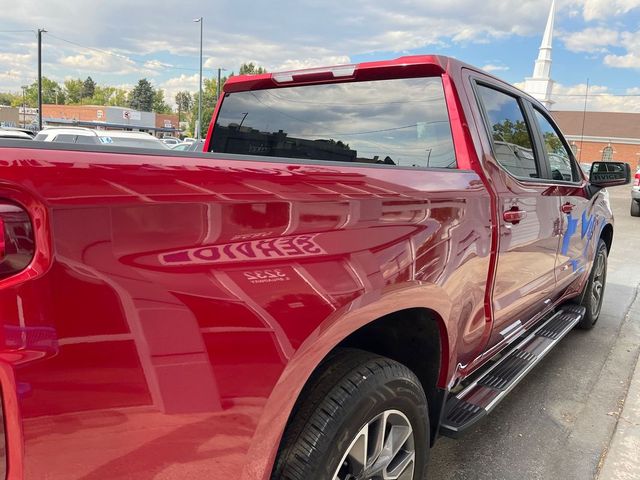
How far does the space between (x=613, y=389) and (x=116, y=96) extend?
4627 inches

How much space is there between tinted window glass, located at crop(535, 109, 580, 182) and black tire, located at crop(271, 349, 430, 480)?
93.3 inches

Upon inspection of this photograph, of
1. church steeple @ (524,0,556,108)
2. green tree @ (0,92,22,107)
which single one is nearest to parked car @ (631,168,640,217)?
church steeple @ (524,0,556,108)

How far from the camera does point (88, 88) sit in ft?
389

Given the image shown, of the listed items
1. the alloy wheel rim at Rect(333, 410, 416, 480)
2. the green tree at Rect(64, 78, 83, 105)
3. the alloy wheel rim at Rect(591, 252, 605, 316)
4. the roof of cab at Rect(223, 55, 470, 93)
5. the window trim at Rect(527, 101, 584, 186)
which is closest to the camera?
the alloy wheel rim at Rect(333, 410, 416, 480)

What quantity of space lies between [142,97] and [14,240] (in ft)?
370

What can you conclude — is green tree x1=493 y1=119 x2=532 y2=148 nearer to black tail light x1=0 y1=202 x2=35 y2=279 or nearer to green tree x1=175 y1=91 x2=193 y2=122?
black tail light x1=0 y1=202 x2=35 y2=279

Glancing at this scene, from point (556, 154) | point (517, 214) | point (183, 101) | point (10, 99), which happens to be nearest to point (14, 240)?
point (517, 214)

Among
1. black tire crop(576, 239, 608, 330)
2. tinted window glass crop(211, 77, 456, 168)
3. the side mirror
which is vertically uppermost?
tinted window glass crop(211, 77, 456, 168)

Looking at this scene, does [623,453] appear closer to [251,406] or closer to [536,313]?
[536,313]

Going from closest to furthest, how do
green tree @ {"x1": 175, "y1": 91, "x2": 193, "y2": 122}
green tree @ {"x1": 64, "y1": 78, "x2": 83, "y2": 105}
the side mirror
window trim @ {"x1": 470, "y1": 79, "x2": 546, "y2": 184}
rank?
1. window trim @ {"x1": 470, "y1": 79, "x2": 546, "y2": 184}
2. the side mirror
3. green tree @ {"x1": 64, "y1": 78, "x2": 83, "y2": 105}
4. green tree @ {"x1": 175, "y1": 91, "x2": 193, "y2": 122}

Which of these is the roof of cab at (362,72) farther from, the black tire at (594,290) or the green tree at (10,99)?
the green tree at (10,99)

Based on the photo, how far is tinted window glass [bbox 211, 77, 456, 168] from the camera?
2.63 meters

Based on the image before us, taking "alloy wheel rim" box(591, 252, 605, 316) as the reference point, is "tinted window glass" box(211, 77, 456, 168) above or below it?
above

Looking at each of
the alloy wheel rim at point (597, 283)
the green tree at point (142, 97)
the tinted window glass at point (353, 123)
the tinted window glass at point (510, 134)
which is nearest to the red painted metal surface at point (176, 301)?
the tinted window glass at point (353, 123)
